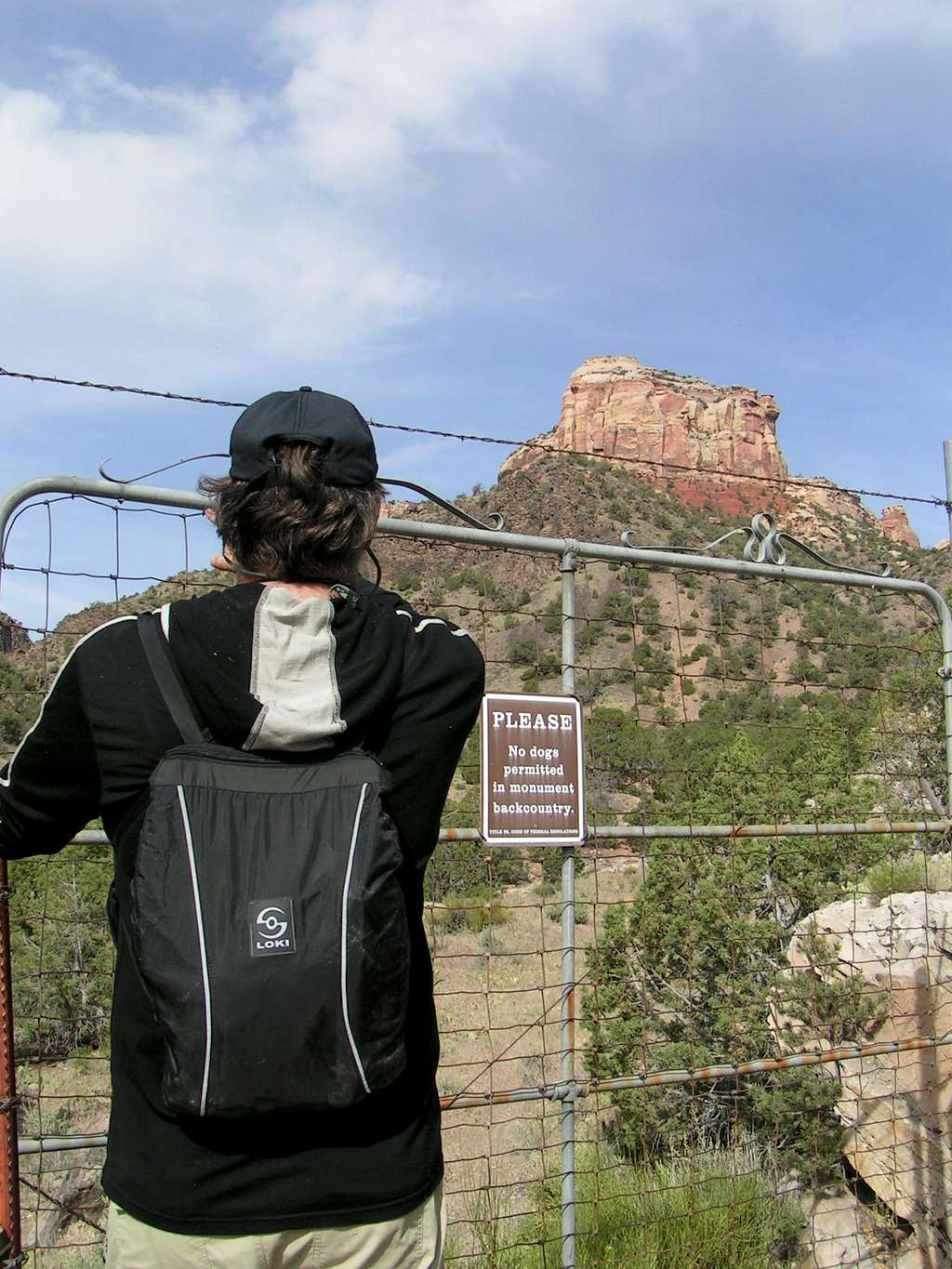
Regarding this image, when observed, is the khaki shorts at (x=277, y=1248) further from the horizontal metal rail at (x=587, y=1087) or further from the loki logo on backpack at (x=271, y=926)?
the horizontal metal rail at (x=587, y=1087)

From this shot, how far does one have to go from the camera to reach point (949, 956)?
4852 millimetres

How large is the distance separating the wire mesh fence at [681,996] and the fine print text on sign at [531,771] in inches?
3.4

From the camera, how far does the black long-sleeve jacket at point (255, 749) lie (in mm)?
1366

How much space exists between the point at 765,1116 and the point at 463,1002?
8339 millimetres

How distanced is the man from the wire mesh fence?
2.84 feet

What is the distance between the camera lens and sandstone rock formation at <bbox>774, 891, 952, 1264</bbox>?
437 cm

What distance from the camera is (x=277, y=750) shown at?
1.44m

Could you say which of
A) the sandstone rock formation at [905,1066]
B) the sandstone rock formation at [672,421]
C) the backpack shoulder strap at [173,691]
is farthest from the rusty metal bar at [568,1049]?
the sandstone rock formation at [672,421]

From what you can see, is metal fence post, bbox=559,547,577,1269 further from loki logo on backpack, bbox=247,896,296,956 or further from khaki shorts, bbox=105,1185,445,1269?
loki logo on backpack, bbox=247,896,296,956

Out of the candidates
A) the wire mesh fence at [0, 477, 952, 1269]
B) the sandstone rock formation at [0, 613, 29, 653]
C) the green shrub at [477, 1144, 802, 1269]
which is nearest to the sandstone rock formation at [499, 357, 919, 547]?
the wire mesh fence at [0, 477, 952, 1269]

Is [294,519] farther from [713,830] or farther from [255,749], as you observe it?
[713,830]

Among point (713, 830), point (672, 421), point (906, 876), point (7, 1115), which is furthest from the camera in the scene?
point (672, 421)

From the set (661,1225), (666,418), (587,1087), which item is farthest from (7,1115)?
(666,418)

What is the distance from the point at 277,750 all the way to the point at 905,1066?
4.01 metres
